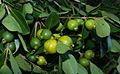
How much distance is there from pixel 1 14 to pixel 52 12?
0.77 ft

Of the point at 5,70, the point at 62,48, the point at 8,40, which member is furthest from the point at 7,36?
the point at 62,48

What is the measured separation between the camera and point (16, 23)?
1415mm

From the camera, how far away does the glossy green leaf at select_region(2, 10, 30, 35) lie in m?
1.37

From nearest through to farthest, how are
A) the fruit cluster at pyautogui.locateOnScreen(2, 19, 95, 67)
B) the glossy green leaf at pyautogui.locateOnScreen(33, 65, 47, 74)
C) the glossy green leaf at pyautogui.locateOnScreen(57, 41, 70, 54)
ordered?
the glossy green leaf at pyautogui.locateOnScreen(57, 41, 70, 54)
the fruit cluster at pyautogui.locateOnScreen(2, 19, 95, 67)
the glossy green leaf at pyautogui.locateOnScreen(33, 65, 47, 74)

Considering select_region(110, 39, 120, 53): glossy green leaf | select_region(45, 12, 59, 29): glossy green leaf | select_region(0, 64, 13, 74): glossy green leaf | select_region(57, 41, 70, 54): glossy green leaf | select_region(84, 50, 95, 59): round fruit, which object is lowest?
select_region(84, 50, 95, 59): round fruit

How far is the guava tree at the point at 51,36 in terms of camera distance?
4.58 ft

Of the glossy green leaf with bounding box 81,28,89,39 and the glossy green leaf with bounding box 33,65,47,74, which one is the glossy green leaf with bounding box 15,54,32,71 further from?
the glossy green leaf with bounding box 81,28,89,39

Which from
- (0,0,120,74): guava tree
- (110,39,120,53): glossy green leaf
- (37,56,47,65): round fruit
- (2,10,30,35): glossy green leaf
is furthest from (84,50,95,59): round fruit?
(2,10,30,35): glossy green leaf

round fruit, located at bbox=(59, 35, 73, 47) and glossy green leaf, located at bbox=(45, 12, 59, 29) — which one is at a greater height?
glossy green leaf, located at bbox=(45, 12, 59, 29)

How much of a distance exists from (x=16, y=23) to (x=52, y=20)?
169 millimetres

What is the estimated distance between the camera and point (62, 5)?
5.31ft

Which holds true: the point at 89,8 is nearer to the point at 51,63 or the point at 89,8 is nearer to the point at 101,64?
the point at 51,63

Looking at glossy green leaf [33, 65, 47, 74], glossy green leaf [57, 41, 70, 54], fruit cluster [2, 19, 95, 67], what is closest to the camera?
glossy green leaf [57, 41, 70, 54]

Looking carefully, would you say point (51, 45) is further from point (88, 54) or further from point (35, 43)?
point (88, 54)
